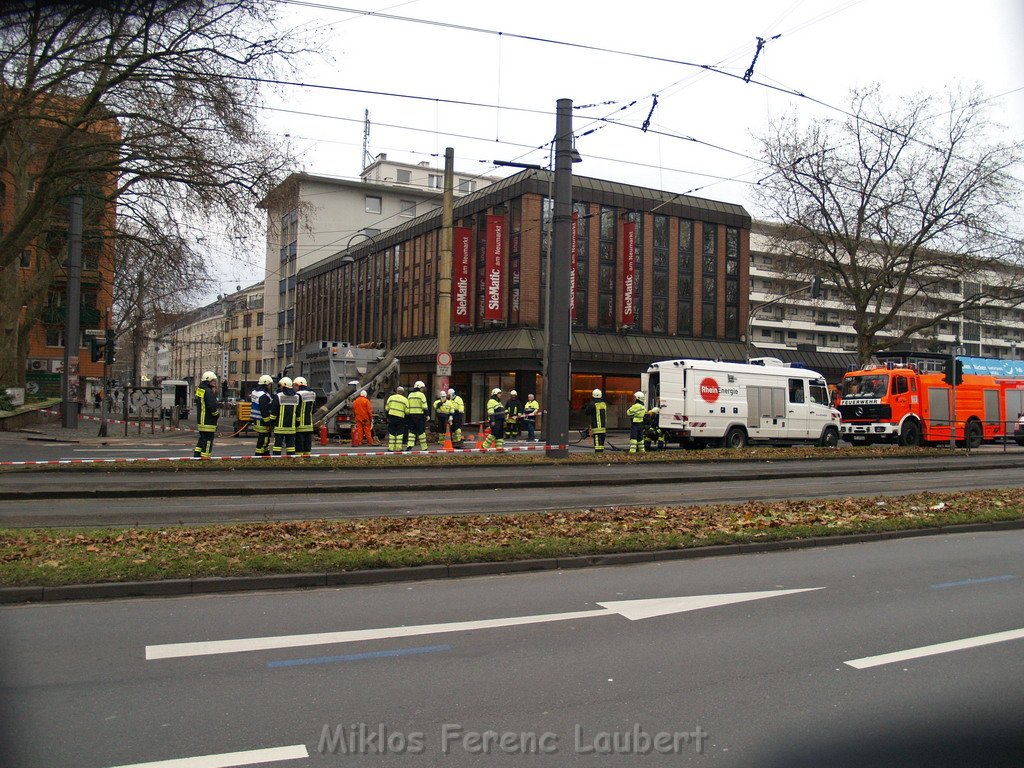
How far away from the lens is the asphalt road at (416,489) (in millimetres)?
11898

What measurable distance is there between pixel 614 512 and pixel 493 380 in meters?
30.3

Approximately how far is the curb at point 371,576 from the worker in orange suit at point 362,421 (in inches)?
690

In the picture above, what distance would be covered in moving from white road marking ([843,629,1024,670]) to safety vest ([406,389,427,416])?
654 inches

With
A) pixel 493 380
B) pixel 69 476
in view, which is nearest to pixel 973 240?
pixel 493 380

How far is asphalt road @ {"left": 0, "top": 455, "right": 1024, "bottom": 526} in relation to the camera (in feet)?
39.0

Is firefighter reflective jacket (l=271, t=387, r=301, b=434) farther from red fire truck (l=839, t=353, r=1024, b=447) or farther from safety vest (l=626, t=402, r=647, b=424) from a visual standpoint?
red fire truck (l=839, t=353, r=1024, b=447)

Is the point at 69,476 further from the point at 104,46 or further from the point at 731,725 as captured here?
the point at 731,725

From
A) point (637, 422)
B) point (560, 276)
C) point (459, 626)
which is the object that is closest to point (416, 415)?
point (560, 276)

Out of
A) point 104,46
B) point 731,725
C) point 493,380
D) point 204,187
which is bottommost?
point 731,725

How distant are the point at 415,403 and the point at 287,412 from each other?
4.11 meters

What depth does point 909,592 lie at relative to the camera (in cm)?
750

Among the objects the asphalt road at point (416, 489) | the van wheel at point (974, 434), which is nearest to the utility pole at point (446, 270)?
the asphalt road at point (416, 489)

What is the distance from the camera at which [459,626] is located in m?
6.16

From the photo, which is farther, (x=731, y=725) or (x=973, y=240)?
(x=973, y=240)
